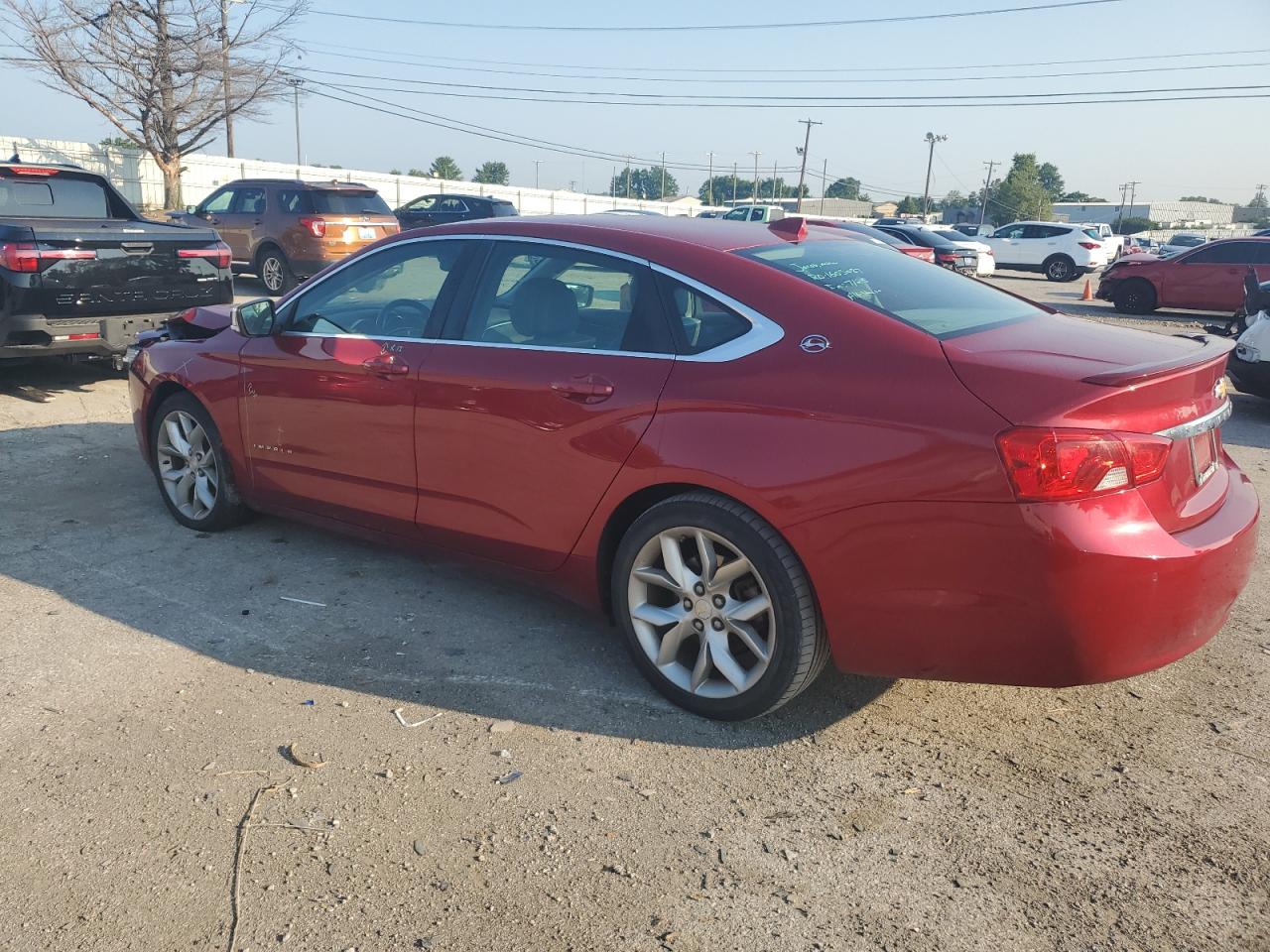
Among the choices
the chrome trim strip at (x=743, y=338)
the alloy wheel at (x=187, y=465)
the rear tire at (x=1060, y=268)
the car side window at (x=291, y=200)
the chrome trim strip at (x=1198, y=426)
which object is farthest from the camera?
the rear tire at (x=1060, y=268)

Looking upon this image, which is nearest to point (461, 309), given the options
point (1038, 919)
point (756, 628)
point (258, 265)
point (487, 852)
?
point (756, 628)

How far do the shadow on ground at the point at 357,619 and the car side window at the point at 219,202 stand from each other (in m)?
11.5

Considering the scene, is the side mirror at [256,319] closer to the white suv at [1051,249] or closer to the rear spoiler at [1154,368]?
the rear spoiler at [1154,368]

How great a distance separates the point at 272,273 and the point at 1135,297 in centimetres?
1493

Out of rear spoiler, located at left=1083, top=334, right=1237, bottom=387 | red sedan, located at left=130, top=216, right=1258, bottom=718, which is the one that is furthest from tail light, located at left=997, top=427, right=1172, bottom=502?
rear spoiler, located at left=1083, top=334, right=1237, bottom=387

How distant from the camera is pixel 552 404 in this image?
11.9ft

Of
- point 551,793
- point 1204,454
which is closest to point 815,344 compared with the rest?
point 1204,454

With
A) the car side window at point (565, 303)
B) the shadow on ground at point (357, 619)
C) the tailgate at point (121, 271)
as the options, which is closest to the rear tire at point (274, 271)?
the tailgate at point (121, 271)

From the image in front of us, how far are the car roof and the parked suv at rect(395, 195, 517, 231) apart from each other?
19.2m

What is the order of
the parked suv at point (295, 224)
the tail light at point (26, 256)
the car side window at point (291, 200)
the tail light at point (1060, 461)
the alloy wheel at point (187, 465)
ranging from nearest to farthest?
the tail light at point (1060, 461), the alloy wheel at point (187, 465), the tail light at point (26, 256), the parked suv at point (295, 224), the car side window at point (291, 200)

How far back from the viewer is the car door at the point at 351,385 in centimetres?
415

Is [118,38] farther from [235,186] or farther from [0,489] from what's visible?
[0,489]

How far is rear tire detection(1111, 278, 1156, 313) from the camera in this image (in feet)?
60.6

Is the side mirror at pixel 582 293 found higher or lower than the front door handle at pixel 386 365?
higher
